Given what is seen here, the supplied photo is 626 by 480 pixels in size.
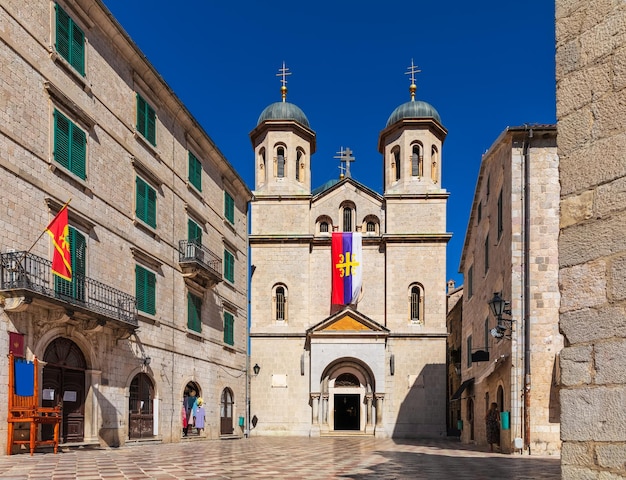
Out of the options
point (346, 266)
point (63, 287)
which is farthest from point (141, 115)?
point (346, 266)

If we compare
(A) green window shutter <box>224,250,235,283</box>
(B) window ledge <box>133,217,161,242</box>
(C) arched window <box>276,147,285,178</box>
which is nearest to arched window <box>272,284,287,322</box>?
(A) green window shutter <box>224,250,235,283</box>

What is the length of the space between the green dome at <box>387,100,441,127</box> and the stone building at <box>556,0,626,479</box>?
34.4 meters

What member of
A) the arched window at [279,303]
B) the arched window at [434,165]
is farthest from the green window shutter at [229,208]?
the arched window at [434,165]

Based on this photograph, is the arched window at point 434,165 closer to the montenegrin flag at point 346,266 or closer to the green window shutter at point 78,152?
the montenegrin flag at point 346,266

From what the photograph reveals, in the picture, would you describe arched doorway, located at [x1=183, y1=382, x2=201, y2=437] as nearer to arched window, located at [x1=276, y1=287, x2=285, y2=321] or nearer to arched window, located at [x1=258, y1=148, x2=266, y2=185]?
arched window, located at [x1=276, y1=287, x2=285, y2=321]

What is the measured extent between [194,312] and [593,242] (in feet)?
→ 73.8

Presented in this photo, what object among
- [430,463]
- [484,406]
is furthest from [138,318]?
[484,406]

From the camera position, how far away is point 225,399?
30.5 metres

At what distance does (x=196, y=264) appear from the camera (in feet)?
81.7

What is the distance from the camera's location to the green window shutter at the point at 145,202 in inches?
854

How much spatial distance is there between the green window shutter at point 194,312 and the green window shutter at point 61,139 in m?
9.27

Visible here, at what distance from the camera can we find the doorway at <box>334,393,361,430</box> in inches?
1613

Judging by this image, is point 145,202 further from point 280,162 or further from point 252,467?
point 280,162

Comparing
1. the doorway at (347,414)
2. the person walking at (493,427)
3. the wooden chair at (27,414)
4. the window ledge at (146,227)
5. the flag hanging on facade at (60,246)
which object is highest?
the window ledge at (146,227)
